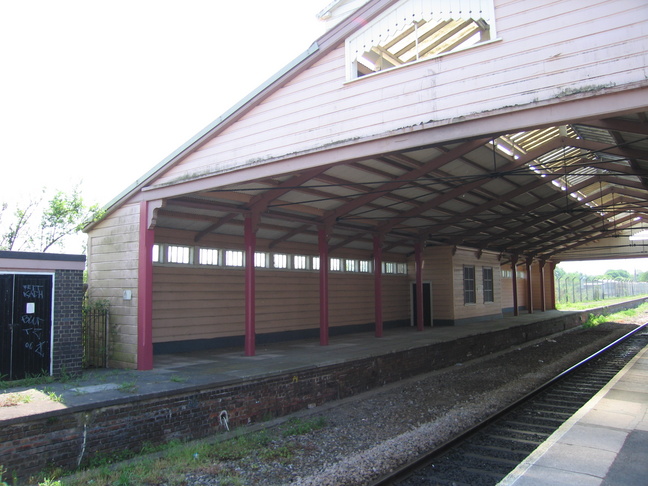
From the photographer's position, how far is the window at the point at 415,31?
636 centimetres

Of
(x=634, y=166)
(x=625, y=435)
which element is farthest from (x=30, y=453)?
(x=634, y=166)

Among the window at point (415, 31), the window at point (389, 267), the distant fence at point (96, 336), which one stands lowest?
the distant fence at point (96, 336)

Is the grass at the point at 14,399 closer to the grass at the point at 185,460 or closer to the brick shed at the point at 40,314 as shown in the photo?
the grass at the point at 185,460

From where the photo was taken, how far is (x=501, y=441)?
689 centimetres

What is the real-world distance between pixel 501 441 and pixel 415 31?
Result: 6.09 meters

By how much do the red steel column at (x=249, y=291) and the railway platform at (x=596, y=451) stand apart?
260 inches

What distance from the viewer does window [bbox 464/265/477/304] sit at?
20656mm

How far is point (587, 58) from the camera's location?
5.32 m

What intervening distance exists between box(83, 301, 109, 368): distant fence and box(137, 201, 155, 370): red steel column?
111 centimetres

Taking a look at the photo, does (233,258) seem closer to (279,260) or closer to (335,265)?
(279,260)

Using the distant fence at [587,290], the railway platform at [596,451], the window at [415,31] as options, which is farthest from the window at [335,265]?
the distant fence at [587,290]

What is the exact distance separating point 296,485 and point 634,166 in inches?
419

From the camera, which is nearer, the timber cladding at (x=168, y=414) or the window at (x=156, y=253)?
the timber cladding at (x=168, y=414)

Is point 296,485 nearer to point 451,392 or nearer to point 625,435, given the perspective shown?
point 625,435
